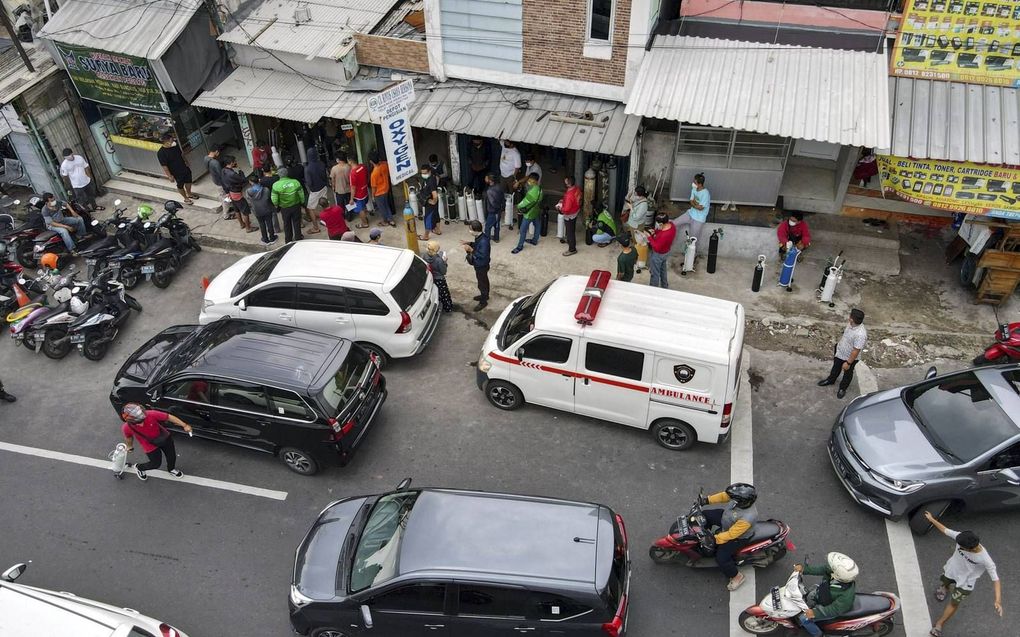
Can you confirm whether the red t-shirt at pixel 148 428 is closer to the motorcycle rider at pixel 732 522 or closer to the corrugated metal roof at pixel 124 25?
the motorcycle rider at pixel 732 522

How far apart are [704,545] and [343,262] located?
275 inches

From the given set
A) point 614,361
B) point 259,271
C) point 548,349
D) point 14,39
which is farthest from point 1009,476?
point 14,39

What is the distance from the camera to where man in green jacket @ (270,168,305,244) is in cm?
1415

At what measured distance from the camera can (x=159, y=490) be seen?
10188mm

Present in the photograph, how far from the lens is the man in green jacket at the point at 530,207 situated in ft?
46.1

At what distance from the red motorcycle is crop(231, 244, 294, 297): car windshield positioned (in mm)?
11636

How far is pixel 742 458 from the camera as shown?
10.4m

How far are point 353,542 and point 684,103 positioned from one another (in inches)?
369

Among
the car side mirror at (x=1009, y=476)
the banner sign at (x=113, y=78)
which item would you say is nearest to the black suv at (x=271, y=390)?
the car side mirror at (x=1009, y=476)

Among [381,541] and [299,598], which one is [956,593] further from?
[299,598]

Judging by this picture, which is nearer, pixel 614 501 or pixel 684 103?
pixel 614 501

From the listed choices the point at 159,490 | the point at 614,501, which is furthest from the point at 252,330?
the point at 614,501

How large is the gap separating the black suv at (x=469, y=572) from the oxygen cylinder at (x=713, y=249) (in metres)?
7.28

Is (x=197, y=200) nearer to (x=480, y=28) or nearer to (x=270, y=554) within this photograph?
(x=480, y=28)
